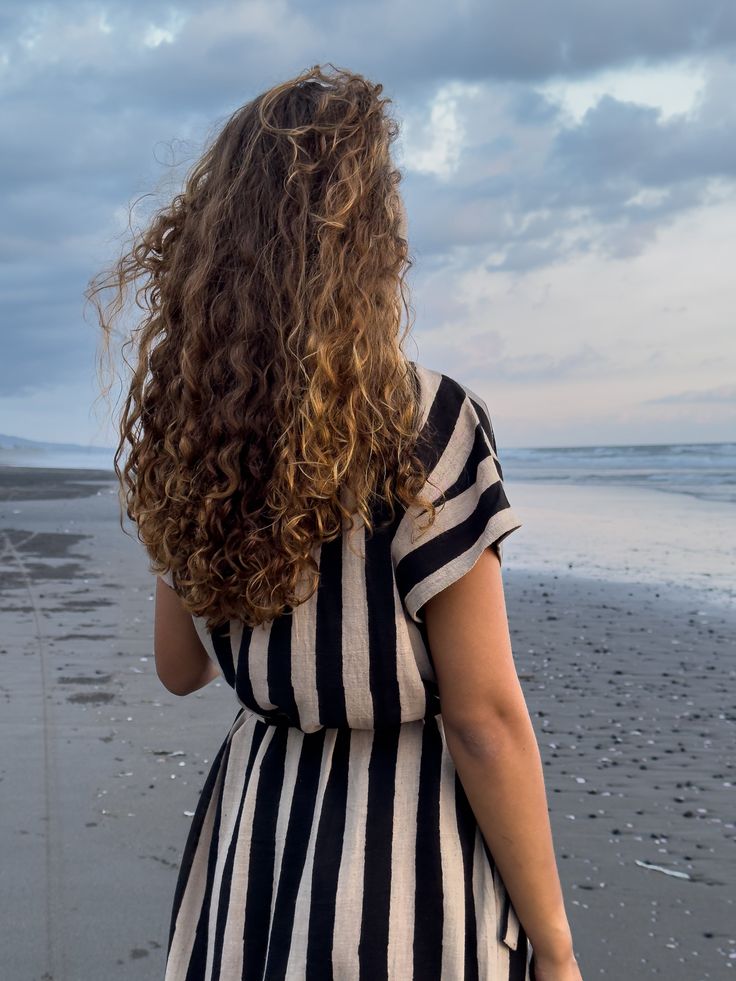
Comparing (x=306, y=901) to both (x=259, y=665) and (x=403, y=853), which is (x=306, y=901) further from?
(x=259, y=665)

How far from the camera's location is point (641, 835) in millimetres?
3703

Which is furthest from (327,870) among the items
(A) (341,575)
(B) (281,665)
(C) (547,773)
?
(C) (547,773)

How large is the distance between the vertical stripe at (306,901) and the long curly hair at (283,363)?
273 millimetres

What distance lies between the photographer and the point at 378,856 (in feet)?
4.32

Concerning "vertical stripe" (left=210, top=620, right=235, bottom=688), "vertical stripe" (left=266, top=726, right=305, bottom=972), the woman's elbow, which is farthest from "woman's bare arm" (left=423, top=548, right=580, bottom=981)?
"vertical stripe" (left=210, top=620, right=235, bottom=688)

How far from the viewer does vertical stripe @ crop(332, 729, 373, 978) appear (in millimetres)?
1290

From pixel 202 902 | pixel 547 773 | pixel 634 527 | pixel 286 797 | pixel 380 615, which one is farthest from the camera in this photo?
pixel 634 527

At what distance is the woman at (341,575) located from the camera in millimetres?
1293

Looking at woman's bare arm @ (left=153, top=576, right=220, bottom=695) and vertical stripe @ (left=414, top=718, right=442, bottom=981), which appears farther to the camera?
woman's bare arm @ (left=153, top=576, right=220, bottom=695)

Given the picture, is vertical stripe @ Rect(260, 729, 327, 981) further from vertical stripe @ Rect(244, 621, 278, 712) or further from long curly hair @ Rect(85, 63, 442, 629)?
long curly hair @ Rect(85, 63, 442, 629)

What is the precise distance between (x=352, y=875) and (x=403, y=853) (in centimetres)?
8

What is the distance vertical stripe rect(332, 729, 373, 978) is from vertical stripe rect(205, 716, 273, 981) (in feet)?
0.56

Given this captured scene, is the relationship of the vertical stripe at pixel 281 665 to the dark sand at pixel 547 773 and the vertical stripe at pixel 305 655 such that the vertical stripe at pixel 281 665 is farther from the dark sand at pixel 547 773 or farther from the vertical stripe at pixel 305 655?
the dark sand at pixel 547 773

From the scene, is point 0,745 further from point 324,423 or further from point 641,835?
point 324,423
